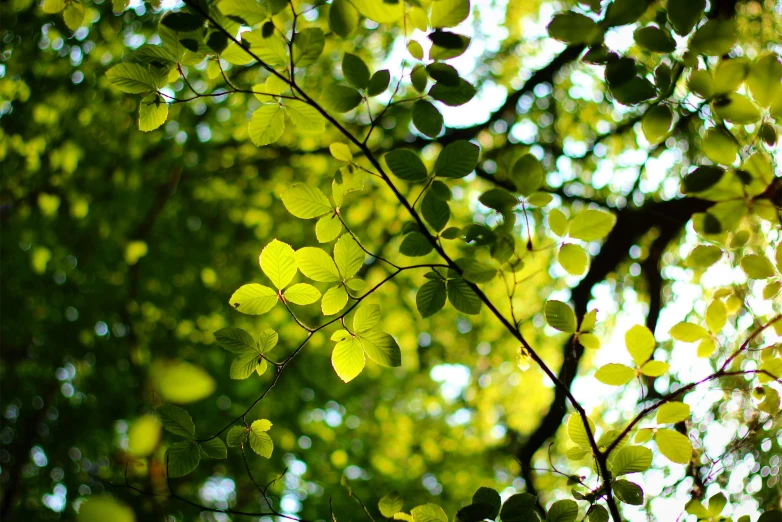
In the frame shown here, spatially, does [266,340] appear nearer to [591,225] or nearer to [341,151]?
[341,151]

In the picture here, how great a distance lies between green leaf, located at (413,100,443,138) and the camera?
3.17 ft

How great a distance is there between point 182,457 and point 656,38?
3.90ft

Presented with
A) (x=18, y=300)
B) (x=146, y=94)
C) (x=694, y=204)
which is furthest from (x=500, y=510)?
(x=18, y=300)

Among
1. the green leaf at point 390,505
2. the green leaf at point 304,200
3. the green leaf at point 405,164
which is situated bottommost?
the green leaf at point 390,505

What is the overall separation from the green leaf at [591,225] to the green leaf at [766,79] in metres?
0.31

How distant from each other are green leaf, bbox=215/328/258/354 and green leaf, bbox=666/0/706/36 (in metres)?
0.97

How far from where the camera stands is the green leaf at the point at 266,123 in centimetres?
105

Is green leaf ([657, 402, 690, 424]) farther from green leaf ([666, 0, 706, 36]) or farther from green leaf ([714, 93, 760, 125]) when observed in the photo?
green leaf ([666, 0, 706, 36])

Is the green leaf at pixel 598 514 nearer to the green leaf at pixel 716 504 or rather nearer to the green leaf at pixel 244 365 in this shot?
the green leaf at pixel 716 504

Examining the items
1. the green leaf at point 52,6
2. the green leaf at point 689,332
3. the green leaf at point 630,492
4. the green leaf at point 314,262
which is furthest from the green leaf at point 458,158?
the green leaf at point 52,6

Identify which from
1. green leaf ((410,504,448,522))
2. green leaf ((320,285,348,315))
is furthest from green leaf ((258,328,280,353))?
green leaf ((410,504,448,522))

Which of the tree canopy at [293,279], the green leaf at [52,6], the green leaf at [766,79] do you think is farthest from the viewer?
the tree canopy at [293,279]

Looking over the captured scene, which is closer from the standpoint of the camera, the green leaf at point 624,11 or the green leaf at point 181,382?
the green leaf at point 181,382

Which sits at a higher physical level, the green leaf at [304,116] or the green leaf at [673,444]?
the green leaf at [304,116]
